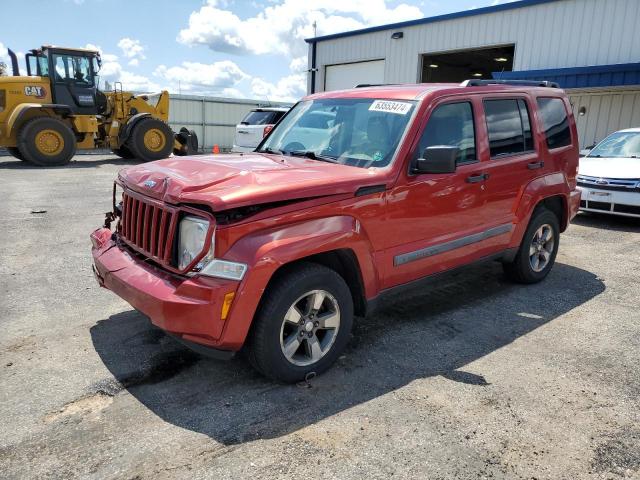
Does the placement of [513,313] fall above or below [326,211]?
below

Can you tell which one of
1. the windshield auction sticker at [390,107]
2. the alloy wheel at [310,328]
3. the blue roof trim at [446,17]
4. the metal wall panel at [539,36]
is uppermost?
the blue roof trim at [446,17]

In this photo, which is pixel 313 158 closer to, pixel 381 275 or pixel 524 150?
pixel 381 275

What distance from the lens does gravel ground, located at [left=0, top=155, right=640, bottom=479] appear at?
8.60 feet

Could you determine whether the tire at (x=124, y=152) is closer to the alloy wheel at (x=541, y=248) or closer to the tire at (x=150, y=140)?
the tire at (x=150, y=140)

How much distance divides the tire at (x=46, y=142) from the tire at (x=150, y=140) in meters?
1.88

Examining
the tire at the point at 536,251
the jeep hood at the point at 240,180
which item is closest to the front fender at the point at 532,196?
the tire at the point at 536,251

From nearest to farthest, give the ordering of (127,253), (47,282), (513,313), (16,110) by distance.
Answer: (127,253) < (513,313) < (47,282) < (16,110)

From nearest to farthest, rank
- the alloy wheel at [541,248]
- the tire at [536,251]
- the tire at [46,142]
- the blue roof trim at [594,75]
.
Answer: the tire at [536,251] → the alloy wheel at [541,248] → the blue roof trim at [594,75] → the tire at [46,142]

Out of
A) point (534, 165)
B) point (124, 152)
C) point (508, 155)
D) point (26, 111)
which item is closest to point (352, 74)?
point (124, 152)

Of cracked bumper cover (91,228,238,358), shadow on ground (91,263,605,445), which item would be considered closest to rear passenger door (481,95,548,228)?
shadow on ground (91,263,605,445)

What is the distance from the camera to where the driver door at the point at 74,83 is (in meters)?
15.3

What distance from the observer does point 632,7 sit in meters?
13.1

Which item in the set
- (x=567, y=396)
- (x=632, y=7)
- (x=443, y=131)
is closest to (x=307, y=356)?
(x=567, y=396)

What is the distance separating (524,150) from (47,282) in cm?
496
